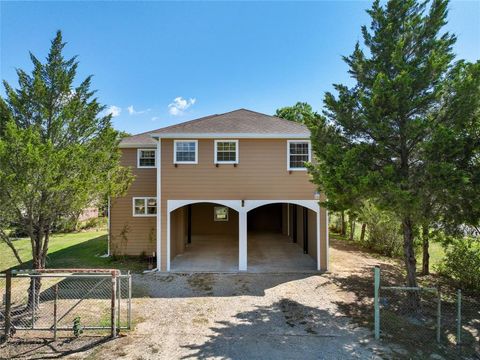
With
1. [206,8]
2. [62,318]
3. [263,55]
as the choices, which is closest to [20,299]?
[62,318]

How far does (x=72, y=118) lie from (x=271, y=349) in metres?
7.57

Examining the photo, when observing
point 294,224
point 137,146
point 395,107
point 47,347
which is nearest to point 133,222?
point 137,146

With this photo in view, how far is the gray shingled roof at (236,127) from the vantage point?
10445 mm

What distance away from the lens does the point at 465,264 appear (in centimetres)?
885

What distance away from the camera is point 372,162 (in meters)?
6.89

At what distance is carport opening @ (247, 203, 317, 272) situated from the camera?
11.3m

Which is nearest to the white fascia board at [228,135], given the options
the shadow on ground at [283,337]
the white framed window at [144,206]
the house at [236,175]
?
the house at [236,175]

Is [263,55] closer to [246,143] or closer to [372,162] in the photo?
[246,143]

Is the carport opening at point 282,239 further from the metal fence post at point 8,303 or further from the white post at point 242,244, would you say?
the metal fence post at point 8,303

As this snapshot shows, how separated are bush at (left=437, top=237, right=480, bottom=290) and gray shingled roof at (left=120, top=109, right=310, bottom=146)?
22.7ft

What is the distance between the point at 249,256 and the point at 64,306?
7793mm

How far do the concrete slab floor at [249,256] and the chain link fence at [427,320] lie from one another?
399cm

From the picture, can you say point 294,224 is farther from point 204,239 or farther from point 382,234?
point 204,239

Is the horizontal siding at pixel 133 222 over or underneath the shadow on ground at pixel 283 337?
over
